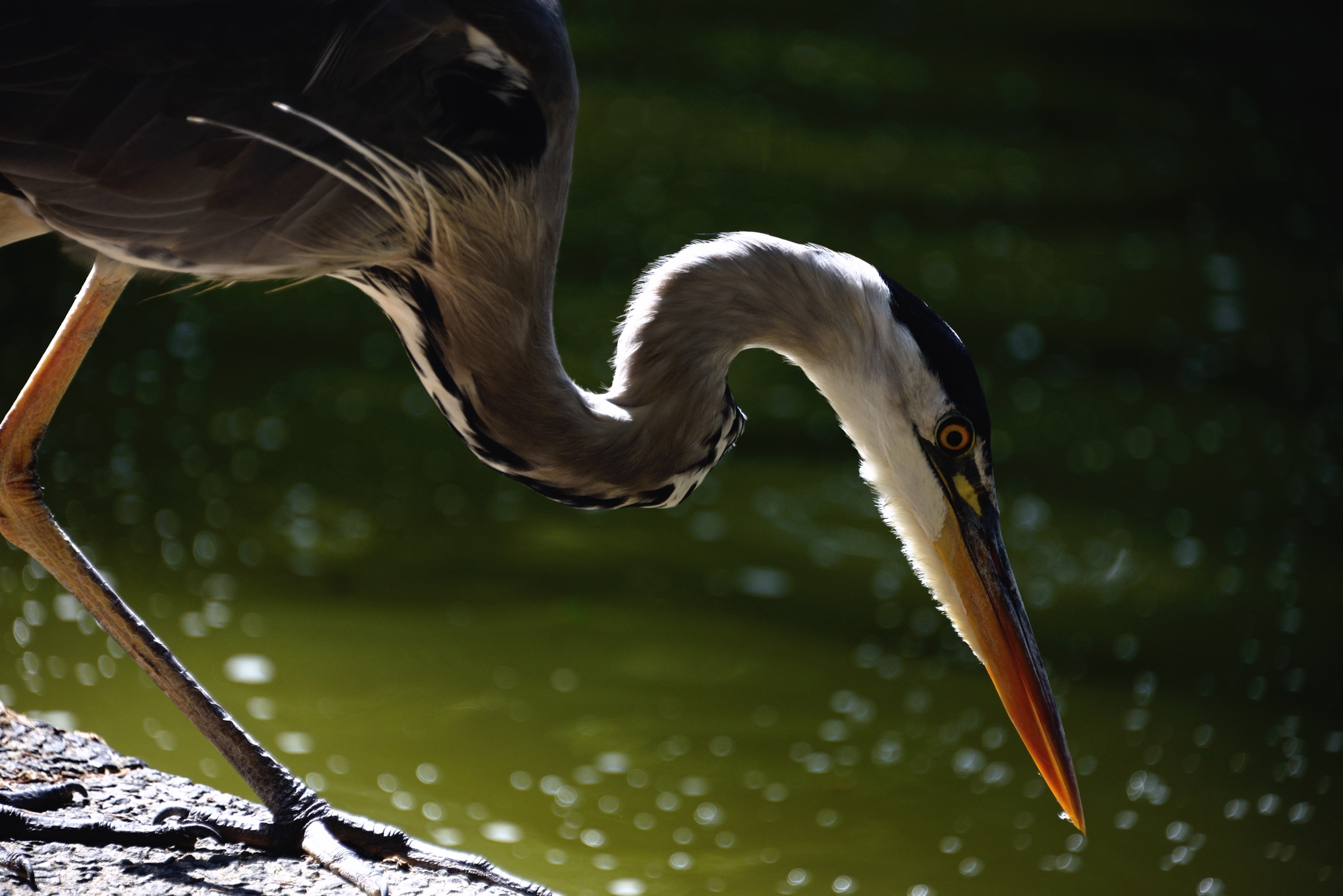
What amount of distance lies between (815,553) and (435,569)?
99 cm

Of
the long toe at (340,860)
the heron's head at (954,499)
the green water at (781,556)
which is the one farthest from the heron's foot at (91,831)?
the heron's head at (954,499)

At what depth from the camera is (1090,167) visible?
18.8 feet

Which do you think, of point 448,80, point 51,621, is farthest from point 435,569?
point 448,80

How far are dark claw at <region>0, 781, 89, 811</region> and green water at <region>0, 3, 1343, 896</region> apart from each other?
498 mm

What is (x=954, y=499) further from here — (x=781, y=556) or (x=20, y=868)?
(x=781, y=556)

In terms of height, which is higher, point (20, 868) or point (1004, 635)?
point (20, 868)

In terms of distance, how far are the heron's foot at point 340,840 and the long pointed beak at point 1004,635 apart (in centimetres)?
74

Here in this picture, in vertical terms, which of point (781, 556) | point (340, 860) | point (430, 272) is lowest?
point (340, 860)

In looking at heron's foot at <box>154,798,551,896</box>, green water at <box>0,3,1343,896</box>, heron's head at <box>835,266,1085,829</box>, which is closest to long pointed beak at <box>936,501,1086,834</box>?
heron's head at <box>835,266,1085,829</box>

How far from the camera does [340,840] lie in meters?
1.91

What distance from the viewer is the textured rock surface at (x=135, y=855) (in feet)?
5.78

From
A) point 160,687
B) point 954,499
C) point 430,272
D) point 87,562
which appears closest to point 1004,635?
point 954,499

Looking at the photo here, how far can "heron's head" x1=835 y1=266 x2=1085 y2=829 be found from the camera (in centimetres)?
188

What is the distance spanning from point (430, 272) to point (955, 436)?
761 millimetres
